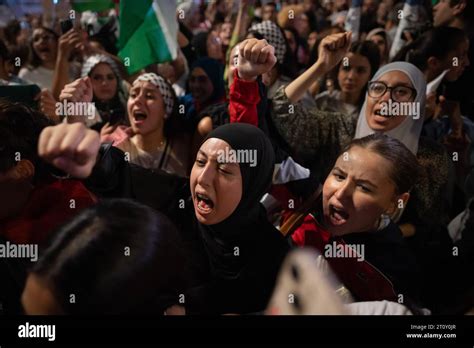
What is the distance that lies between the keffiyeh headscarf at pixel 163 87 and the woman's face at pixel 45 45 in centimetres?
84

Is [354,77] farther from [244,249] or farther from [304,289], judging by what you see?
[304,289]

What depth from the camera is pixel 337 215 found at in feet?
3.92

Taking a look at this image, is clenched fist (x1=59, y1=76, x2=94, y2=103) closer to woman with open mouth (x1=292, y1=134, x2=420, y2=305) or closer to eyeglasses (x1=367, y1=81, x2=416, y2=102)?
woman with open mouth (x1=292, y1=134, x2=420, y2=305)

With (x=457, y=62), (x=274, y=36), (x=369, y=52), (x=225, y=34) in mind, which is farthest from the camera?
(x=225, y=34)

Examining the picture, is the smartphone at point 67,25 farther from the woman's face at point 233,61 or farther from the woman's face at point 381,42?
the woman's face at point 381,42

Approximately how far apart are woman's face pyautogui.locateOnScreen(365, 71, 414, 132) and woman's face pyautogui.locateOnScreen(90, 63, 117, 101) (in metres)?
0.94

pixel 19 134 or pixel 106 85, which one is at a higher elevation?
pixel 106 85

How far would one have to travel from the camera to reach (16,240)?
115 centimetres

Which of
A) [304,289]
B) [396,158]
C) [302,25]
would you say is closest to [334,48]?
[396,158]

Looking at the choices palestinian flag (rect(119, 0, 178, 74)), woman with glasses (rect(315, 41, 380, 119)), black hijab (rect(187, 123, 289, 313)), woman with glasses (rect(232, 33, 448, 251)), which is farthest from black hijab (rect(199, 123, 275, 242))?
palestinian flag (rect(119, 0, 178, 74))

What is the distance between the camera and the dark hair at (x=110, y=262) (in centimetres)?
82

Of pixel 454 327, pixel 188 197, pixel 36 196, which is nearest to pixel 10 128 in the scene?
pixel 36 196

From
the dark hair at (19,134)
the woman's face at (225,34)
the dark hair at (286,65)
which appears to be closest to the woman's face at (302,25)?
the woman's face at (225,34)

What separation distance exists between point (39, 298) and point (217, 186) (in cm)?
42
